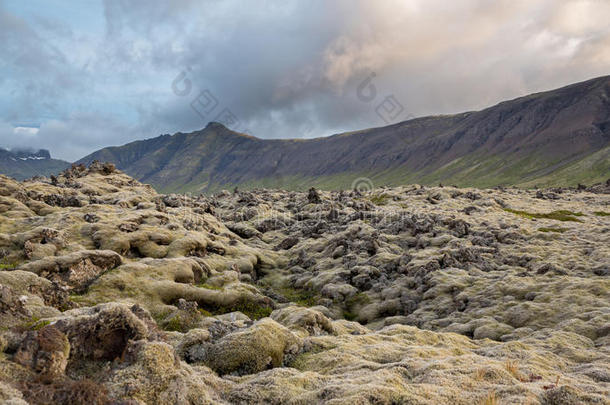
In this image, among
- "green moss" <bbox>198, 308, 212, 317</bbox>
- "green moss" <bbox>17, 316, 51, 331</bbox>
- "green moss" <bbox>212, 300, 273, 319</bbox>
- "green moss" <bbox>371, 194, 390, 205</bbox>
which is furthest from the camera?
"green moss" <bbox>371, 194, 390, 205</bbox>

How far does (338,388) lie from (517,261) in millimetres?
40996

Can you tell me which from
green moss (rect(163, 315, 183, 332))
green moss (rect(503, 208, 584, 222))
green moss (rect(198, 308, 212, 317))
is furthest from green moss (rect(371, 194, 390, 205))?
green moss (rect(163, 315, 183, 332))

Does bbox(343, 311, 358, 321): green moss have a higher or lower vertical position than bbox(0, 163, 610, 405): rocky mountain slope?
lower

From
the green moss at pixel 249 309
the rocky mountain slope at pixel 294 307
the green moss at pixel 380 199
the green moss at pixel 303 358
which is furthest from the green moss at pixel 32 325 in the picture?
the green moss at pixel 380 199

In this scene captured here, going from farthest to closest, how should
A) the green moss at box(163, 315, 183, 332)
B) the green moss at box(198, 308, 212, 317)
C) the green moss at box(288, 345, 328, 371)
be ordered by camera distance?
1. the green moss at box(198, 308, 212, 317)
2. the green moss at box(163, 315, 183, 332)
3. the green moss at box(288, 345, 328, 371)

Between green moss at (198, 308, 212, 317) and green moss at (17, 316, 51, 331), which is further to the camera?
green moss at (198, 308, 212, 317)

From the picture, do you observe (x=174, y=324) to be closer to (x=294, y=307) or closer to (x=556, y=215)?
(x=294, y=307)

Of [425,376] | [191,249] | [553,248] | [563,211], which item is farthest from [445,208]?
[425,376]

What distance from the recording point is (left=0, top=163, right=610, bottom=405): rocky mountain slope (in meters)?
12.8

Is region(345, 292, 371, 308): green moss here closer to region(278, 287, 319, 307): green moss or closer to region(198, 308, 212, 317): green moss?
region(278, 287, 319, 307): green moss

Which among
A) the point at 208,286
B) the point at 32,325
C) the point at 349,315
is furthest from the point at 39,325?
the point at 349,315

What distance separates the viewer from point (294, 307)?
2791 cm

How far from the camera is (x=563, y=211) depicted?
88.4 m

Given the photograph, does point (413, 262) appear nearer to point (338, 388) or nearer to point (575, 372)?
point (575, 372)
